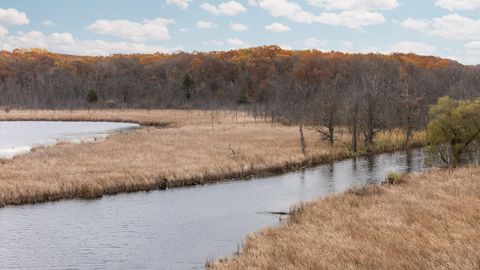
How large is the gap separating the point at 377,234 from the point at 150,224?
43.8 feet

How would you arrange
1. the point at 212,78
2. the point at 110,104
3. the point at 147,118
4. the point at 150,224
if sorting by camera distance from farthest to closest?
the point at 212,78 → the point at 110,104 → the point at 147,118 → the point at 150,224

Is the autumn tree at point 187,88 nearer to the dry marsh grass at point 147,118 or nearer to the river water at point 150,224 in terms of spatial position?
the dry marsh grass at point 147,118

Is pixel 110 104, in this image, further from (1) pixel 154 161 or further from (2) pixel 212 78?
(1) pixel 154 161

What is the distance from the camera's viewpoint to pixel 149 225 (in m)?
29.5

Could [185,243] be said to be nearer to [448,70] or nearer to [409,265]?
[409,265]

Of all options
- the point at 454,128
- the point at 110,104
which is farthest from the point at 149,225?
the point at 110,104

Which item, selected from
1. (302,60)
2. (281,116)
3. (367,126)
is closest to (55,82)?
(302,60)

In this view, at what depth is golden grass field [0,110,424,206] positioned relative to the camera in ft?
121

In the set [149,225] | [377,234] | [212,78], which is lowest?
[149,225]

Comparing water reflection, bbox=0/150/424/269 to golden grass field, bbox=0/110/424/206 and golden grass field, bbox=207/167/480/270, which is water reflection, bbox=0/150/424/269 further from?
golden grass field, bbox=207/167/480/270

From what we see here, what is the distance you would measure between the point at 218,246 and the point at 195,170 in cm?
1839

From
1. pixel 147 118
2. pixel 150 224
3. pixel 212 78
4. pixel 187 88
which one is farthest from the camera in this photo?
pixel 212 78

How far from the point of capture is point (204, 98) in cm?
14975

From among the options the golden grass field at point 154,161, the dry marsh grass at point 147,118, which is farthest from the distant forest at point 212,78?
the golden grass field at point 154,161
